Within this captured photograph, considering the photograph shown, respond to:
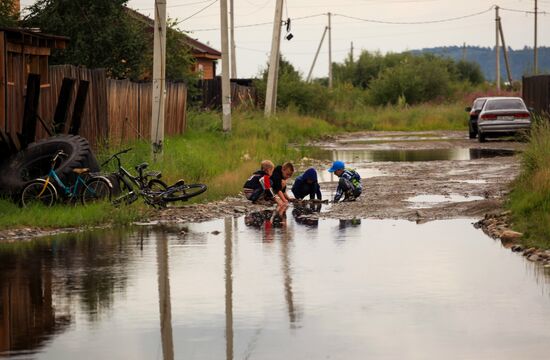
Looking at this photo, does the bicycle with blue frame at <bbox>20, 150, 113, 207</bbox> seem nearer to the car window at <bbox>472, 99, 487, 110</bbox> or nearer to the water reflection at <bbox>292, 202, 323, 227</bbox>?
the water reflection at <bbox>292, 202, 323, 227</bbox>

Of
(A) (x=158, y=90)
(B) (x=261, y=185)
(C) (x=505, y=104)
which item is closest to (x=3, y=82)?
(B) (x=261, y=185)

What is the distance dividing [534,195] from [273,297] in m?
7.22

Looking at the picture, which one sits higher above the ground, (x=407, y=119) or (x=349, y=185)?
(x=407, y=119)

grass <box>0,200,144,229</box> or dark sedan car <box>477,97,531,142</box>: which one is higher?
dark sedan car <box>477,97,531,142</box>

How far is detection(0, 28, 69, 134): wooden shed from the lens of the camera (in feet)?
65.7

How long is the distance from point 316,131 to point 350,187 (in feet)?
104

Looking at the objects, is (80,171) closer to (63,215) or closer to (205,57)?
(63,215)

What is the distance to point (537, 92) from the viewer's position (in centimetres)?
4859

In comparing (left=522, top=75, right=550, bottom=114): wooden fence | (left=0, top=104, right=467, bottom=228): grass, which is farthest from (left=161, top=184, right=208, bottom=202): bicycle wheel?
(left=522, top=75, right=550, bottom=114): wooden fence

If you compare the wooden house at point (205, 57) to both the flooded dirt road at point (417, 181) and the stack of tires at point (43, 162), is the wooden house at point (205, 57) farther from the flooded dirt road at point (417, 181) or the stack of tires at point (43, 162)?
the stack of tires at point (43, 162)

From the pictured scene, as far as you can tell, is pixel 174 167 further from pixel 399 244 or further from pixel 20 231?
pixel 399 244

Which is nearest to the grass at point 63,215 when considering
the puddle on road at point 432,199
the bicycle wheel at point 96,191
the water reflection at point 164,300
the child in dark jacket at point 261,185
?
the bicycle wheel at point 96,191

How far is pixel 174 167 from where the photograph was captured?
2327 cm

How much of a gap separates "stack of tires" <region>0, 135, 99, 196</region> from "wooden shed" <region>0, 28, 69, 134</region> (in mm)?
671
